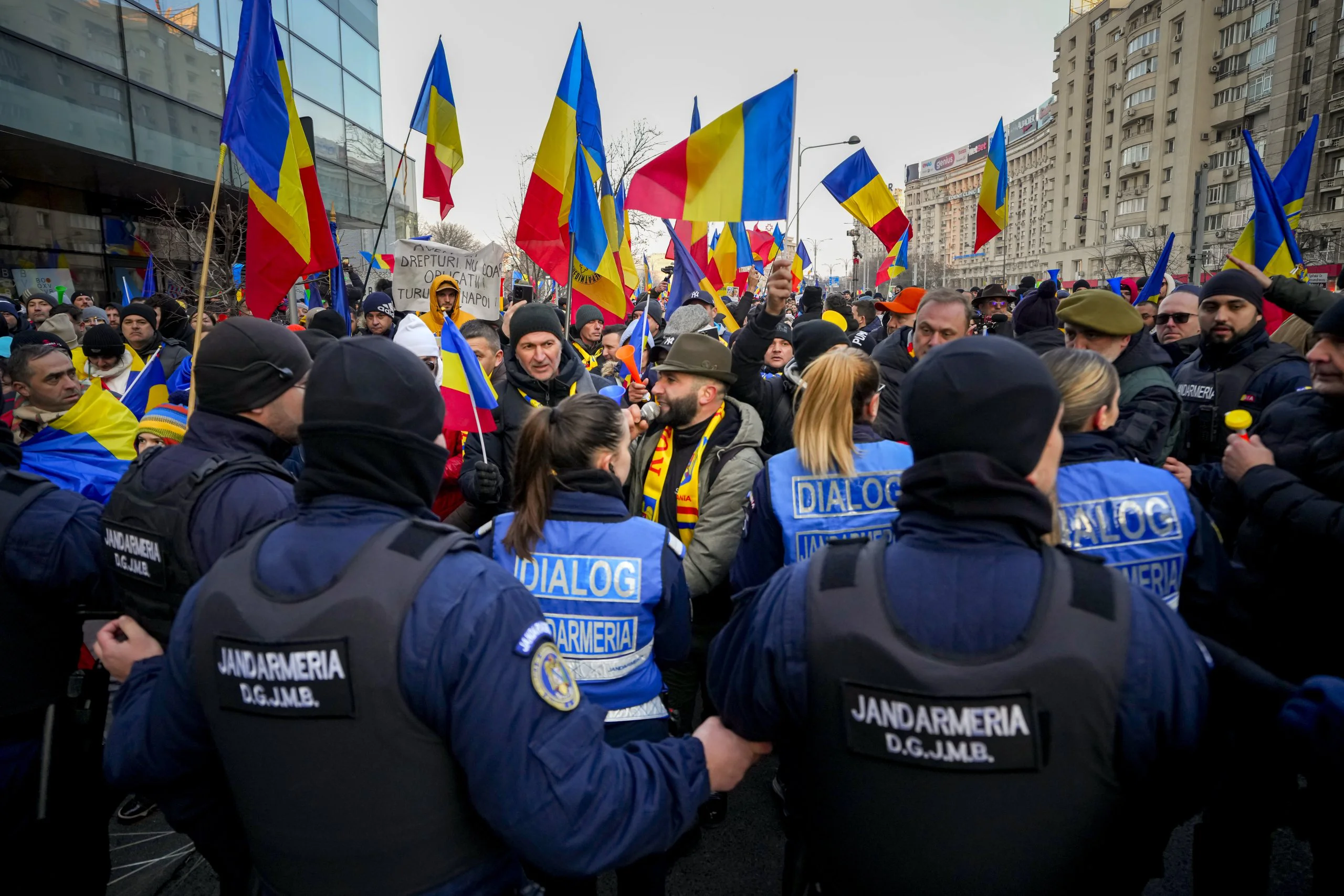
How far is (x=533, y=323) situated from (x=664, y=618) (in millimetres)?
2669

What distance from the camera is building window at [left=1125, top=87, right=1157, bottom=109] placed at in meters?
63.7

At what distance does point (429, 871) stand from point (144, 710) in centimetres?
79

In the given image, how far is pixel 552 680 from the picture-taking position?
61.4 inches

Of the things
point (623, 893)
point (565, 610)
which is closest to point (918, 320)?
point (565, 610)

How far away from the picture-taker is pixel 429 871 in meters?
1.55

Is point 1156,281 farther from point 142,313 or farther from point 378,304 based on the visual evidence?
point 142,313

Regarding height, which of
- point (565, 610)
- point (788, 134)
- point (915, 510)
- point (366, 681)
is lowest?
point (565, 610)

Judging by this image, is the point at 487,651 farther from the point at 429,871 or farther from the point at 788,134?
the point at 788,134

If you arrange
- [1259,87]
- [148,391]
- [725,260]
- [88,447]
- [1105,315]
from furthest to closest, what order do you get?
[1259,87], [725,260], [148,391], [1105,315], [88,447]

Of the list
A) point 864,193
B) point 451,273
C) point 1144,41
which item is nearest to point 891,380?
point 451,273

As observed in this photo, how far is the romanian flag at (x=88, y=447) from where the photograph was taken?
339cm

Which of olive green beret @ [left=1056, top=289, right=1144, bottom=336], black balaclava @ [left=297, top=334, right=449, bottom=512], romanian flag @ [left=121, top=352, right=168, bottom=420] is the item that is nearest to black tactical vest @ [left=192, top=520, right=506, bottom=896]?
black balaclava @ [left=297, top=334, right=449, bottom=512]

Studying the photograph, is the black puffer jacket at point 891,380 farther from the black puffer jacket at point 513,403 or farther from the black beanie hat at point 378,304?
the black beanie hat at point 378,304

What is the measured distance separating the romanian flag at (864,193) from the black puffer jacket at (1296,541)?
19.8ft
